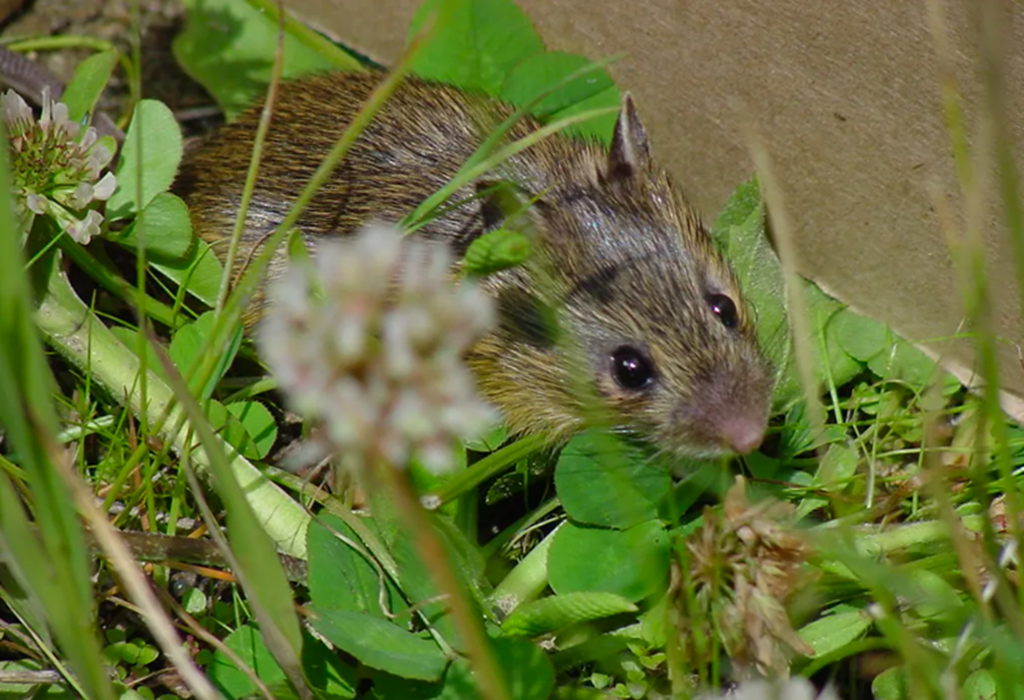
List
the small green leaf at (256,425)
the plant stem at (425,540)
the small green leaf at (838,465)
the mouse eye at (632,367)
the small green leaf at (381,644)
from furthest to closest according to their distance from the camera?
the small green leaf at (256,425)
the small green leaf at (838,465)
the mouse eye at (632,367)
the small green leaf at (381,644)
the plant stem at (425,540)

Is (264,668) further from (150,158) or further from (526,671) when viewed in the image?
(150,158)

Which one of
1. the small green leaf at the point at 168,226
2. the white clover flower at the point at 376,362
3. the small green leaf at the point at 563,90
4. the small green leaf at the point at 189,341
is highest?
the white clover flower at the point at 376,362

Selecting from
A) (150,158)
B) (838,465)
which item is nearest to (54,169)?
(150,158)

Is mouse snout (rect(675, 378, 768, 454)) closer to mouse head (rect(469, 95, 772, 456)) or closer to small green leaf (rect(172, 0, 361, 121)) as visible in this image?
mouse head (rect(469, 95, 772, 456))

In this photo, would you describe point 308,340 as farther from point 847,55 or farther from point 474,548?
point 847,55

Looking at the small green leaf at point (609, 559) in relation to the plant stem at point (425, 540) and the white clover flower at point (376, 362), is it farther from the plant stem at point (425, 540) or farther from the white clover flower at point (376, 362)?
the white clover flower at point (376, 362)

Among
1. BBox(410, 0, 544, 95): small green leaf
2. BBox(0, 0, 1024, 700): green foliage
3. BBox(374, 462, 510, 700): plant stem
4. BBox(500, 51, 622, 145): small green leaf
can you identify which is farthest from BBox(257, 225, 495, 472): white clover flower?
BBox(410, 0, 544, 95): small green leaf

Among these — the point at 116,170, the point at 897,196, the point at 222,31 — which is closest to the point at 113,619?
the point at 116,170

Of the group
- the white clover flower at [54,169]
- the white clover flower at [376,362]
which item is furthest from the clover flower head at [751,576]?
the white clover flower at [54,169]
